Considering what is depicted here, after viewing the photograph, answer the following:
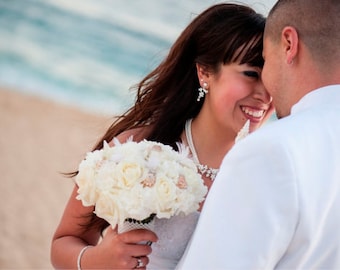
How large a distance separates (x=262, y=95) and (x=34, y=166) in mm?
9151

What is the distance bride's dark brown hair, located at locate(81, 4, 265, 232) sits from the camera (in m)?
4.08

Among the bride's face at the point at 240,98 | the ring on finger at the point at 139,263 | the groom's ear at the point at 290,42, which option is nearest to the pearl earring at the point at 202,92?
the bride's face at the point at 240,98

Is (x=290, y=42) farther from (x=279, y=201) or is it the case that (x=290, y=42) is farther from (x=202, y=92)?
(x=202, y=92)

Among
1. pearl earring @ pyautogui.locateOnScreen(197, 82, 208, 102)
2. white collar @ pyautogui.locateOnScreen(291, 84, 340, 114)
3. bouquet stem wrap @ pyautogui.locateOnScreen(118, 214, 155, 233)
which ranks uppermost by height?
pearl earring @ pyautogui.locateOnScreen(197, 82, 208, 102)

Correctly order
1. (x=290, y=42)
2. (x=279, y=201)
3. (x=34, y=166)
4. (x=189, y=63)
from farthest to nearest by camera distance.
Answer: (x=34, y=166) < (x=189, y=63) < (x=290, y=42) < (x=279, y=201)

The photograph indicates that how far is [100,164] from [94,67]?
20.4 meters

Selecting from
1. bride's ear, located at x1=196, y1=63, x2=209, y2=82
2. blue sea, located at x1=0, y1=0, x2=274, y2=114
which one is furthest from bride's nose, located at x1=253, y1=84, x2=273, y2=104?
blue sea, located at x1=0, y1=0, x2=274, y2=114

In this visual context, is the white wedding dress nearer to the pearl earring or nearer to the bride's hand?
the bride's hand

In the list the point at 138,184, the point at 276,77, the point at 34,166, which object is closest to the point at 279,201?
the point at 276,77

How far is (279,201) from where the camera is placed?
2158 millimetres

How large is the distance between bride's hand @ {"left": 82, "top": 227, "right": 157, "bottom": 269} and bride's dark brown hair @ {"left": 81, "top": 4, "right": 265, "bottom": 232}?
2.11 ft

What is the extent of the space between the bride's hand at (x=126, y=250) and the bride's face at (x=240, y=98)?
37.3 inches

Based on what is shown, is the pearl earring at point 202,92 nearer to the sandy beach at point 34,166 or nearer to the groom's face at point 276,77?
the groom's face at point 276,77

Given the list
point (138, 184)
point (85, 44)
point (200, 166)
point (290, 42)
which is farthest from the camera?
point (85, 44)
